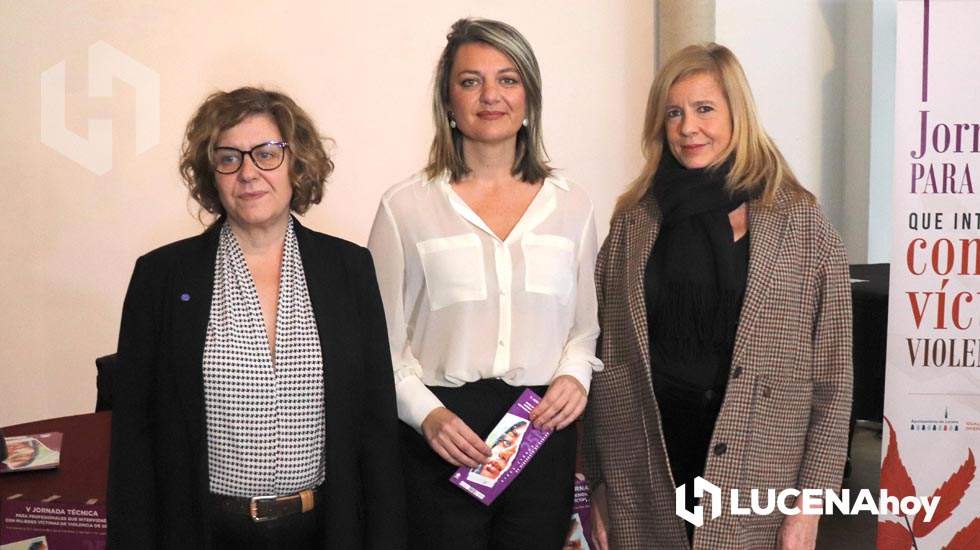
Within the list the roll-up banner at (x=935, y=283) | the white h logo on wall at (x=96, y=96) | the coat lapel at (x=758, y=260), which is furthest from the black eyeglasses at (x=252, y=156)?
the white h logo on wall at (x=96, y=96)

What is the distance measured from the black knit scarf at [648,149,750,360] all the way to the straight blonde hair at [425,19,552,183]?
13.4 inches

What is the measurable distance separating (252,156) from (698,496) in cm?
123

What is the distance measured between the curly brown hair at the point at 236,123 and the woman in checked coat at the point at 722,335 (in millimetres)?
796

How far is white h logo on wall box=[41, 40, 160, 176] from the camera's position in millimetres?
4875

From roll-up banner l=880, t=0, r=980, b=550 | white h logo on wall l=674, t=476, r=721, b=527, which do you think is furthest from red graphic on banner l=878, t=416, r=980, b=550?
white h logo on wall l=674, t=476, r=721, b=527

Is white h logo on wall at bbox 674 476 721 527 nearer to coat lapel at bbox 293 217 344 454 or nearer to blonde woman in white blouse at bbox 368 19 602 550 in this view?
blonde woman in white blouse at bbox 368 19 602 550

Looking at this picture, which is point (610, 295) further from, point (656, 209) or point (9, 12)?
point (9, 12)

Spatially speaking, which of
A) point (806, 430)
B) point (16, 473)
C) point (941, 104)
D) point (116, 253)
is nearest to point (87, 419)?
point (16, 473)

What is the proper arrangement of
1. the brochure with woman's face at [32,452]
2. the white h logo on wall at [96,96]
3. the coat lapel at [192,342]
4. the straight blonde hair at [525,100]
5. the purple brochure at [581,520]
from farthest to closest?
the white h logo on wall at [96,96] < the brochure with woman's face at [32,452] < the purple brochure at [581,520] < the straight blonde hair at [525,100] < the coat lapel at [192,342]

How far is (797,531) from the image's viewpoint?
6.94 ft

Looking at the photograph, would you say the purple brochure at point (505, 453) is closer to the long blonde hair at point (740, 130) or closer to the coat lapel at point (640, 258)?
the coat lapel at point (640, 258)

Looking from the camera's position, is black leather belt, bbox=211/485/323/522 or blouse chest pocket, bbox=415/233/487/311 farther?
blouse chest pocket, bbox=415/233/487/311

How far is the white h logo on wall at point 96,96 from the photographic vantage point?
4875 millimetres

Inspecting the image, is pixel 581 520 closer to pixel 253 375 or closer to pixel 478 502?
pixel 478 502
